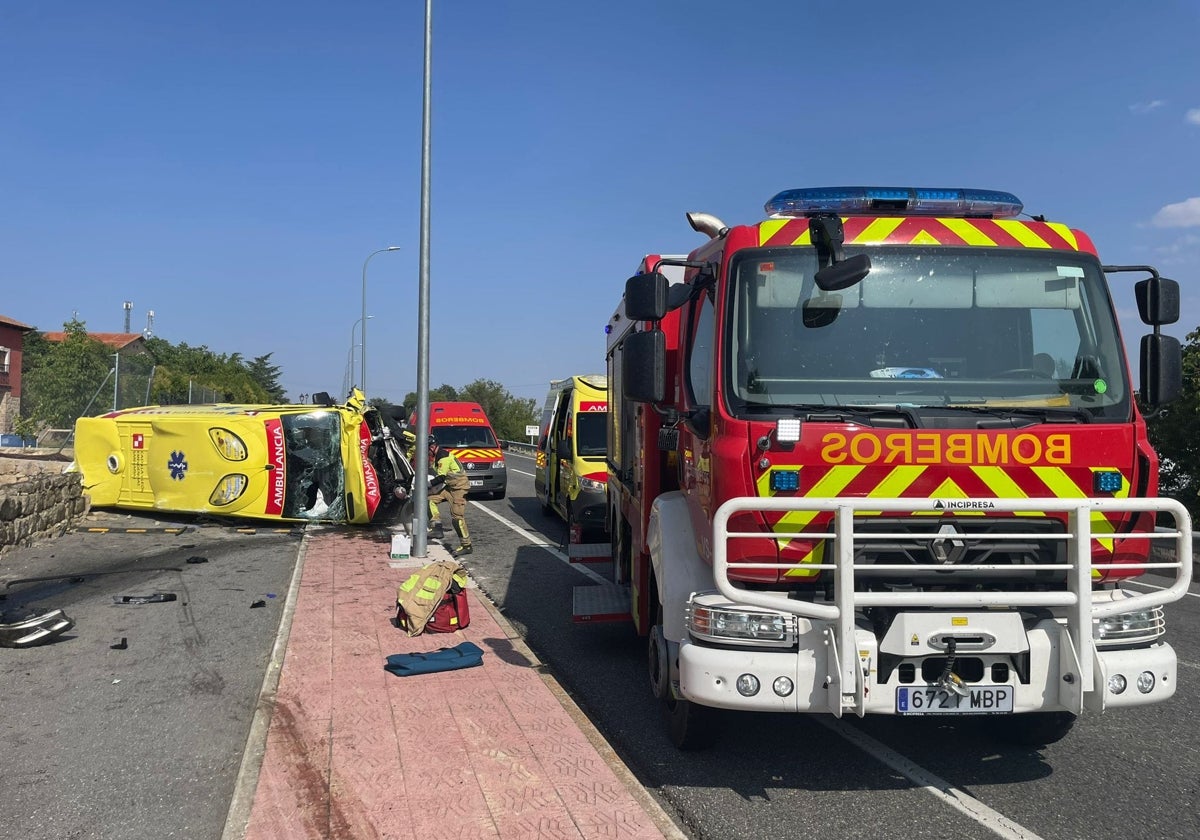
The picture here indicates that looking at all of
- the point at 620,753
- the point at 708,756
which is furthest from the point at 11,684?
the point at 708,756

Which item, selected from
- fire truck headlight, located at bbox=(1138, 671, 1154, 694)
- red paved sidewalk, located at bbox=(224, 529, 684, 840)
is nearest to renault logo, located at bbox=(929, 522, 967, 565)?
fire truck headlight, located at bbox=(1138, 671, 1154, 694)

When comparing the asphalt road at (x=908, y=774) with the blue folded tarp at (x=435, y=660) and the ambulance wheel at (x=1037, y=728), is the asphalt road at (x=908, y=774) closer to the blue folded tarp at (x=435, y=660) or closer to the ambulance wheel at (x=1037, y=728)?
the ambulance wheel at (x=1037, y=728)

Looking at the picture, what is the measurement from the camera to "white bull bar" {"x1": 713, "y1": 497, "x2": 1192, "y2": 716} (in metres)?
3.66

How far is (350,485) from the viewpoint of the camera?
1395 centimetres

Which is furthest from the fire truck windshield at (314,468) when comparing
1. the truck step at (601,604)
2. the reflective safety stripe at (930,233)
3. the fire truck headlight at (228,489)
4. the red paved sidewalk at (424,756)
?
the reflective safety stripe at (930,233)

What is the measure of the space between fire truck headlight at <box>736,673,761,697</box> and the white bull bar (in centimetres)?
31

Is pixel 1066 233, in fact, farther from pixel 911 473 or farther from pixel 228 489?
pixel 228 489

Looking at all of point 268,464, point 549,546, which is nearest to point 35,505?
point 268,464

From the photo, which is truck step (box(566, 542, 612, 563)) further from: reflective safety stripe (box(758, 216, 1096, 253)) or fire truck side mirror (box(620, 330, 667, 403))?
reflective safety stripe (box(758, 216, 1096, 253))

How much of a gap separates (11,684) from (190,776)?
2.40m

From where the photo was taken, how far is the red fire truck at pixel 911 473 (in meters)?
3.72

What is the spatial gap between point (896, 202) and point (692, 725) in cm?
302

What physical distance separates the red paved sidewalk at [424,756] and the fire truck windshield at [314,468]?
714cm

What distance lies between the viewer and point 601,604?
6.70 m
